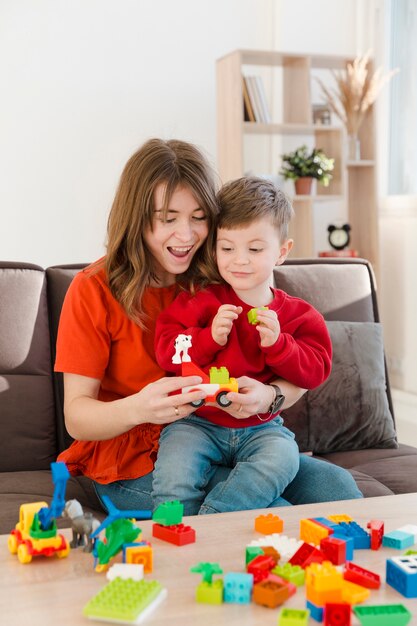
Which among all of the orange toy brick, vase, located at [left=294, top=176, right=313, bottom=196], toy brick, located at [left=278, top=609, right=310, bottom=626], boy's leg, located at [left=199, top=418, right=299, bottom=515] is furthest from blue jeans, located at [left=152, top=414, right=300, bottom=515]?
vase, located at [left=294, top=176, right=313, bottom=196]

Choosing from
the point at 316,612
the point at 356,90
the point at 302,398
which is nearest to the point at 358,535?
the point at 316,612

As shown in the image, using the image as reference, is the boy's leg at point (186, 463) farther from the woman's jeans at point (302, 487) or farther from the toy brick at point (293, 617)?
the toy brick at point (293, 617)

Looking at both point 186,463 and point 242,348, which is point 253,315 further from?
point 186,463

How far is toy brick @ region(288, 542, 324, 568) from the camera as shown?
1184 mm

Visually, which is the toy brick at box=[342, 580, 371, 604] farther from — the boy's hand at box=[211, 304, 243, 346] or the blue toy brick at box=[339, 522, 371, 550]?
the boy's hand at box=[211, 304, 243, 346]

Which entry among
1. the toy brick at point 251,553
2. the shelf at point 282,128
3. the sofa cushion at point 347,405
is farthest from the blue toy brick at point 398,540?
the shelf at point 282,128

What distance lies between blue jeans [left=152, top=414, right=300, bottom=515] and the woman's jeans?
0.06 metres

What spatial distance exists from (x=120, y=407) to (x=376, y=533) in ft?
1.99

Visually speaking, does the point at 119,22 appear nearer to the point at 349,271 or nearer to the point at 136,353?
the point at 349,271

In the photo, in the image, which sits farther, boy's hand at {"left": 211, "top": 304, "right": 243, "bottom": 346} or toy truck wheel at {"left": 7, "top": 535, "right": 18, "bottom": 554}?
boy's hand at {"left": 211, "top": 304, "right": 243, "bottom": 346}

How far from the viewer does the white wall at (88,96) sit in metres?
4.63

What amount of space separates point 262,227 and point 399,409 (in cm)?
315

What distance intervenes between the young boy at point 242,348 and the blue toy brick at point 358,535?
35 cm

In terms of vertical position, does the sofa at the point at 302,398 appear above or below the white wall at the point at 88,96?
below
